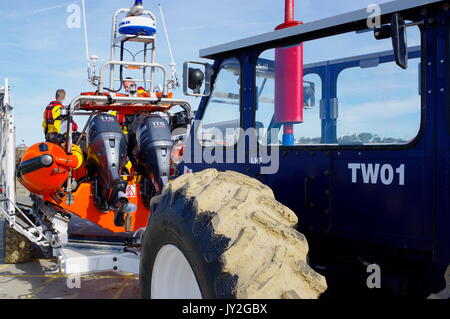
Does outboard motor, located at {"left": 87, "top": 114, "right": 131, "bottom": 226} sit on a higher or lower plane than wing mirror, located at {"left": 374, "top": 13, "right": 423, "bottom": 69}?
lower

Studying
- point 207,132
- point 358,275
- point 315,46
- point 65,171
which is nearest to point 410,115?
point 315,46

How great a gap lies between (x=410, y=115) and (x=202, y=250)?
128 cm

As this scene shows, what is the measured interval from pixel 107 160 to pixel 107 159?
12 millimetres

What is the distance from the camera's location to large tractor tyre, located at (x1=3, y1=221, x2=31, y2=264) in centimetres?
664

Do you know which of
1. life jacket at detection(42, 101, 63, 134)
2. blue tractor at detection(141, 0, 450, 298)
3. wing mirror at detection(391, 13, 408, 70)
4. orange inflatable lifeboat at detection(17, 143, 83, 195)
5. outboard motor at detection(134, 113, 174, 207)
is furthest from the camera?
life jacket at detection(42, 101, 63, 134)

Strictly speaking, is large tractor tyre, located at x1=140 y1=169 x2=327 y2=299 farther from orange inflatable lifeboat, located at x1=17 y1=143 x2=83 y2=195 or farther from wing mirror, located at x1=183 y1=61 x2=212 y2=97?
orange inflatable lifeboat, located at x1=17 y1=143 x2=83 y2=195

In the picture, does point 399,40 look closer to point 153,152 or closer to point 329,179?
point 329,179

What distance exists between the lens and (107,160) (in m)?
5.38

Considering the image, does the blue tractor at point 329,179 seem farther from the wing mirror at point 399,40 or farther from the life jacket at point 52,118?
the life jacket at point 52,118

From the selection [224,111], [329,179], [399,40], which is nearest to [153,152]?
[224,111]

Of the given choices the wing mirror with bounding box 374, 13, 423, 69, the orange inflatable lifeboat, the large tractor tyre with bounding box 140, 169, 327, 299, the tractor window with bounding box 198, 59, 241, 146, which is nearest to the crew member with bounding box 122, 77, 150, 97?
the orange inflatable lifeboat

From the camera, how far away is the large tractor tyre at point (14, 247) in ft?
21.8

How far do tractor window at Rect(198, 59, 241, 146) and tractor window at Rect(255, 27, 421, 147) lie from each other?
0.23 m
